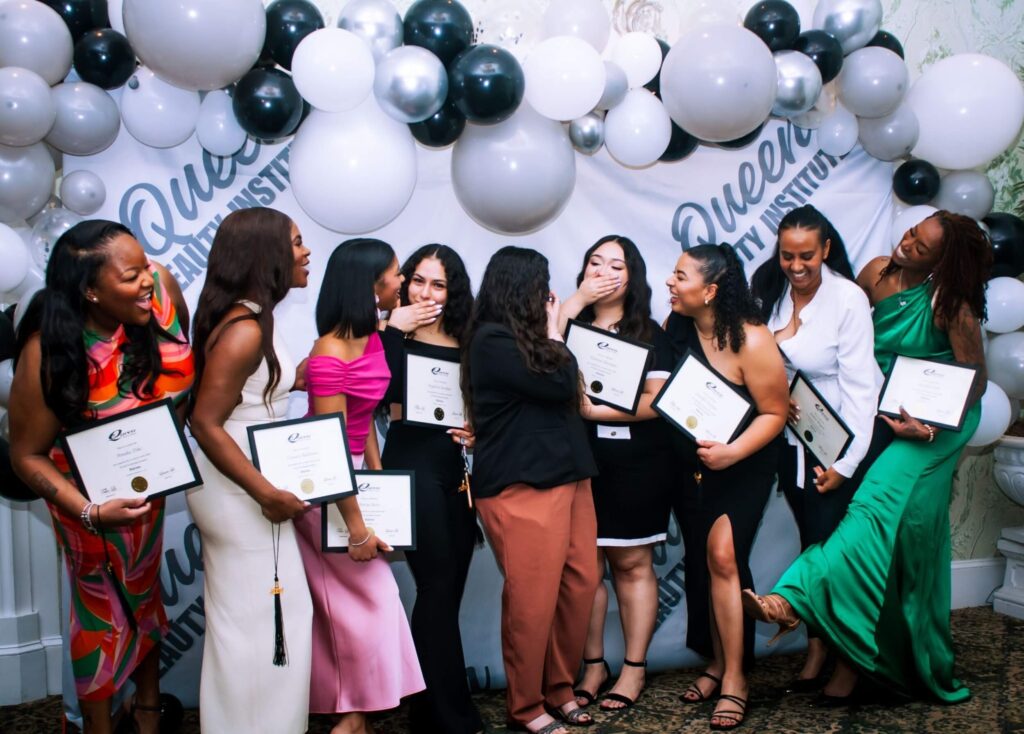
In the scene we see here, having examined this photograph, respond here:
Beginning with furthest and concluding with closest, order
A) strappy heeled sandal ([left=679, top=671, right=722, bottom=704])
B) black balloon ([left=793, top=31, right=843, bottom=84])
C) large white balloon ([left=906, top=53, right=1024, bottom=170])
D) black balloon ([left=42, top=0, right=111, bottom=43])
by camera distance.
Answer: large white balloon ([left=906, top=53, right=1024, bottom=170]), black balloon ([left=793, top=31, right=843, bottom=84]), strappy heeled sandal ([left=679, top=671, right=722, bottom=704]), black balloon ([left=42, top=0, right=111, bottom=43])

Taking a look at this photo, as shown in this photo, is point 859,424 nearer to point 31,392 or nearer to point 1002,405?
point 1002,405

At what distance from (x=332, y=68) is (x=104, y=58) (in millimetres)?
697

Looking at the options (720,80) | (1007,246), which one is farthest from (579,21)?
(1007,246)

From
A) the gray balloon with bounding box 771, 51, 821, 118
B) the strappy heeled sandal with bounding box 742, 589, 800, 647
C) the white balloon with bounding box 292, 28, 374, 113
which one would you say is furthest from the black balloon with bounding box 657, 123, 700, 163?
the strappy heeled sandal with bounding box 742, 589, 800, 647

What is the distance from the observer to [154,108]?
3.03m

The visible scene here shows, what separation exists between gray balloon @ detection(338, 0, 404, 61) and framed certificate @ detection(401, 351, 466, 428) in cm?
101

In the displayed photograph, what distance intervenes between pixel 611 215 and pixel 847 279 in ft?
3.07

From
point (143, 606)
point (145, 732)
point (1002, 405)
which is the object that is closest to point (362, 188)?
point (143, 606)

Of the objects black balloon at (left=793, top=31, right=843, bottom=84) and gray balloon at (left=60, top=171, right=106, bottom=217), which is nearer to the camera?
gray balloon at (left=60, top=171, right=106, bottom=217)

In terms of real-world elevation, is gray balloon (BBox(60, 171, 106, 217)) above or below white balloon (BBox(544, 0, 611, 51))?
below

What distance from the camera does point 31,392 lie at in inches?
91.2

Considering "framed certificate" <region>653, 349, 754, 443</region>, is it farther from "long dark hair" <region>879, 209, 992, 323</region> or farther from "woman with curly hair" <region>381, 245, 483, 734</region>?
"long dark hair" <region>879, 209, 992, 323</region>

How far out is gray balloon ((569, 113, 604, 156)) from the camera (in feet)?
11.2

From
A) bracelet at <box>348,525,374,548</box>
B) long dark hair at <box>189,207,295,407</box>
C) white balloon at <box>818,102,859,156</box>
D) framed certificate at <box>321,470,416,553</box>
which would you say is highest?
white balloon at <box>818,102,859,156</box>
